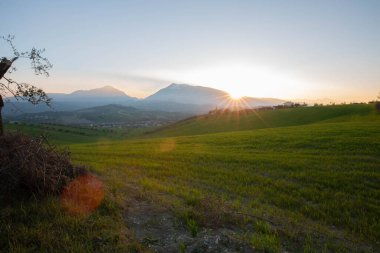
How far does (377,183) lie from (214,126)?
59.4 meters

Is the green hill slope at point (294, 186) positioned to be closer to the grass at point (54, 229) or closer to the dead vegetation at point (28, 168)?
the grass at point (54, 229)

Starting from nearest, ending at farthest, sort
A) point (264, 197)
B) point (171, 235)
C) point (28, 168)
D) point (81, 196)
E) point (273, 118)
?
point (171, 235)
point (28, 168)
point (81, 196)
point (264, 197)
point (273, 118)

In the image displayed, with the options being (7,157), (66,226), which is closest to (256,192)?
(66,226)

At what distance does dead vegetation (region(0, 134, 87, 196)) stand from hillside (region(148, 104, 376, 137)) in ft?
179

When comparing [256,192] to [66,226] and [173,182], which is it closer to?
[173,182]

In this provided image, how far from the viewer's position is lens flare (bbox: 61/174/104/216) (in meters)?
9.07

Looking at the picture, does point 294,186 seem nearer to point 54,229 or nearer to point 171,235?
point 171,235

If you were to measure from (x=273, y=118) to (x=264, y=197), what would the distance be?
58.3 meters

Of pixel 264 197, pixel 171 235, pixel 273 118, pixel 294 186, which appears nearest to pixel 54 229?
pixel 171 235

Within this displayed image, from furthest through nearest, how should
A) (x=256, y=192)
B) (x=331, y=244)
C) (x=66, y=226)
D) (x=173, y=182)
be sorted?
(x=173, y=182), (x=256, y=192), (x=331, y=244), (x=66, y=226)

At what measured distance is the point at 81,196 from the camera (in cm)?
1007

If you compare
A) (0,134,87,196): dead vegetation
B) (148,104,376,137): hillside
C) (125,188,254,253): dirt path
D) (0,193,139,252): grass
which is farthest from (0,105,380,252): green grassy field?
(148,104,376,137): hillside

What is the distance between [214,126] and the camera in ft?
244

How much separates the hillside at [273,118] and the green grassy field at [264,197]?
33.5 meters
